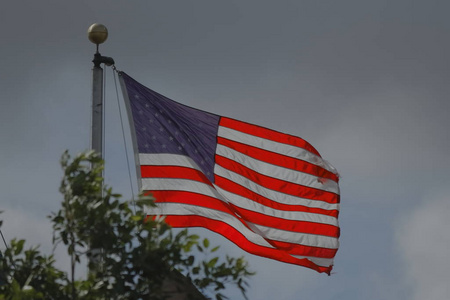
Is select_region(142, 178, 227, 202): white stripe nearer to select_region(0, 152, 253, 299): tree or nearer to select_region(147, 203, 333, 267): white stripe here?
select_region(147, 203, 333, 267): white stripe

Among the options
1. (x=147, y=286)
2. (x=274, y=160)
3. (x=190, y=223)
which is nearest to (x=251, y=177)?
(x=274, y=160)

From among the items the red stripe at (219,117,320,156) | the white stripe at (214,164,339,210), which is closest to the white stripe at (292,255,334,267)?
the white stripe at (214,164,339,210)

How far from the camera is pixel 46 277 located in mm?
12398

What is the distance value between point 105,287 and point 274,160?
32.2ft

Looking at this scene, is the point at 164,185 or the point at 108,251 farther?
the point at 164,185

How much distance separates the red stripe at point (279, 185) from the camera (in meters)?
20.9

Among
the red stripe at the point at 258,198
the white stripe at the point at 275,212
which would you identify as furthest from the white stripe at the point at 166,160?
the white stripe at the point at 275,212

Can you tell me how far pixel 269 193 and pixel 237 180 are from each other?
2.51 feet

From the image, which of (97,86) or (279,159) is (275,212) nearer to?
(279,159)

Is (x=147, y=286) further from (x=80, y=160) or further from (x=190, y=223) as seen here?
(x=190, y=223)

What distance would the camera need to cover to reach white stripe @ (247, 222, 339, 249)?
20.5 metres

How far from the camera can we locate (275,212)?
20844 mm

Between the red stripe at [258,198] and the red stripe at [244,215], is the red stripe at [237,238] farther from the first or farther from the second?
the red stripe at [258,198]

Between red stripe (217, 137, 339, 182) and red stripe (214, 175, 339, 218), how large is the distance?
2.69 ft
